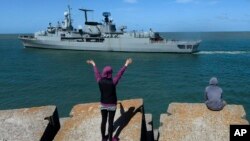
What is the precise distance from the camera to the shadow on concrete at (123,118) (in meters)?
8.56

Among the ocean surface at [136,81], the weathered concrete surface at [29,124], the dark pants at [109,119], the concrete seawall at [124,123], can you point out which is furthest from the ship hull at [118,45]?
the dark pants at [109,119]

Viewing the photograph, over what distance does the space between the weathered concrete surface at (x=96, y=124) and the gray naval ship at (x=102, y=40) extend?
2295 inches

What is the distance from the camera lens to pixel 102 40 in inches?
2945

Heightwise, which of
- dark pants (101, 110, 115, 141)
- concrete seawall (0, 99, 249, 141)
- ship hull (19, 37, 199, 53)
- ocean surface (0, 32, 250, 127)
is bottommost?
ocean surface (0, 32, 250, 127)

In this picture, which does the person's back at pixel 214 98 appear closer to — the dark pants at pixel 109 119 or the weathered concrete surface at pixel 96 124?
the weathered concrete surface at pixel 96 124

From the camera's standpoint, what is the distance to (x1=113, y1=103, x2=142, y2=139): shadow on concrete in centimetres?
856

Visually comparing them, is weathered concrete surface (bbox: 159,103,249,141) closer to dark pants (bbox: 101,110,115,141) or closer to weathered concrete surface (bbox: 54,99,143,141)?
weathered concrete surface (bbox: 54,99,143,141)

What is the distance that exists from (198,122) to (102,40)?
67060 mm

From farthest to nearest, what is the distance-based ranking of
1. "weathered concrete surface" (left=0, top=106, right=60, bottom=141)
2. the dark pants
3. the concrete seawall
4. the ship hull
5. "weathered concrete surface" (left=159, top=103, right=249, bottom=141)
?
the ship hull → "weathered concrete surface" (left=0, top=106, right=60, bottom=141) → the concrete seawall → "weathered concrete surface" (left=159, top=103, right=249, bottom=141) → the dark pants

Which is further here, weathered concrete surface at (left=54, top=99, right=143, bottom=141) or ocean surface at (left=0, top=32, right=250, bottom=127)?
ocean surface at (left=0, top=32, right=250, bottom=127)

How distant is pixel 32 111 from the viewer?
10.1 meters

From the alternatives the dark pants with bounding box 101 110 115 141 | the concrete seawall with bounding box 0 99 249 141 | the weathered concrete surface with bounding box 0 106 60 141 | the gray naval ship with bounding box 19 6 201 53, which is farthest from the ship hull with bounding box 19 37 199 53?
the dark pants with bounding box 101 110 115 141

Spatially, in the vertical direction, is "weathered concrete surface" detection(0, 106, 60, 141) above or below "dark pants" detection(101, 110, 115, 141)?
below

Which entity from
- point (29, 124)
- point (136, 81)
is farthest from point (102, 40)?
point (29, 124)
